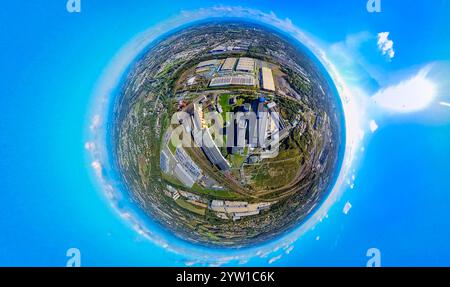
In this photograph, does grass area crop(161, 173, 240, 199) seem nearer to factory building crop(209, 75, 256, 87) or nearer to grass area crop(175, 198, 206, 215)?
grass area crop(175, 198, 206, 215)

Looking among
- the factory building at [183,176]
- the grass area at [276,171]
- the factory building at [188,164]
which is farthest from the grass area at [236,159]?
the factory building at [183,176]

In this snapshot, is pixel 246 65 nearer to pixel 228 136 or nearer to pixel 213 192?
pixel 228 136

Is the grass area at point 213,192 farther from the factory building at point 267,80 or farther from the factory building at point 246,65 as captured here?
the factory building at point 246,65

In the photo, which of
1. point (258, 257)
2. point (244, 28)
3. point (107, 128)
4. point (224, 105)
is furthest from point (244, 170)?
point (107, 128)

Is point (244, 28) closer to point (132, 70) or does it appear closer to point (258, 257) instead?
point (132, 70)

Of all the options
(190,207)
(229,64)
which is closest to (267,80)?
(229,64)

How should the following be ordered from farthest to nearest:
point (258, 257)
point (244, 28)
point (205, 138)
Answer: point (258, 257) → point (244, 28) → point (205, 138)
